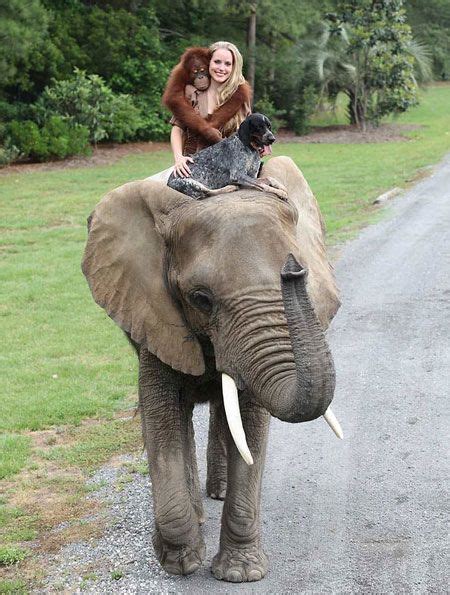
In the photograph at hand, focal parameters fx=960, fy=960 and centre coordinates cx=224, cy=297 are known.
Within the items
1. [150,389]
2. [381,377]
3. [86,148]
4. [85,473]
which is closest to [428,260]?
[381,377]

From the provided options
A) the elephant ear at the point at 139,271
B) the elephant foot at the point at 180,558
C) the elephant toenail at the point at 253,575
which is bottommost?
the elephant toenail at the point at 253,575

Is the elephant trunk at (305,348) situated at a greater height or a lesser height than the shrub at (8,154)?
greater

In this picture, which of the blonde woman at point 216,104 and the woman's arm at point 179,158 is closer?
the woman's arm at point 179,158

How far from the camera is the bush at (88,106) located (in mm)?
27375

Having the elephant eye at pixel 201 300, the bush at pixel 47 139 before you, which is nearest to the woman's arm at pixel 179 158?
the elephant eye at pixel 201 300

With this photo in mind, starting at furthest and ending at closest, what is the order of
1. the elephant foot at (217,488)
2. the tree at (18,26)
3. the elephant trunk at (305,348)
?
the tree at (18,26)
the elephant foot at (217,488)
the elephant trunk at (305,348)

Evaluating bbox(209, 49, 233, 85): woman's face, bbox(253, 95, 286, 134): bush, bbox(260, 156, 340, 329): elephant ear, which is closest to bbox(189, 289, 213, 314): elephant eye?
bbox(260, 156, 340, 329): elephant ear

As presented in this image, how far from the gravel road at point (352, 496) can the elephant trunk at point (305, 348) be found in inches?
61.3

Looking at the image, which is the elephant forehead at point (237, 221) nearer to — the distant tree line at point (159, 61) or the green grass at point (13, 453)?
the green grass at point (13, 453)

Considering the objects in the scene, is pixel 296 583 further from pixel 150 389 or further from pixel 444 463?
pixel 444 463

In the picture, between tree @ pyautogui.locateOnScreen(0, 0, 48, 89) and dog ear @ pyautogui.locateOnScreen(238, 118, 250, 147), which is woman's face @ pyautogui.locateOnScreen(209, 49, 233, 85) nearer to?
dog ear @ pyautogui.locateOnScreen(238, 118, 250, 147)

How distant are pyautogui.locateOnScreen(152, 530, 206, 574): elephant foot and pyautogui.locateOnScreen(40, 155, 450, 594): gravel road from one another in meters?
0.06

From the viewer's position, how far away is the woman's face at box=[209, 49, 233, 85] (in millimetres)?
5836

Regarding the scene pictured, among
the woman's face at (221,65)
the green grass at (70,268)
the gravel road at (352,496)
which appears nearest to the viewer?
the gravel road at (352,496)
